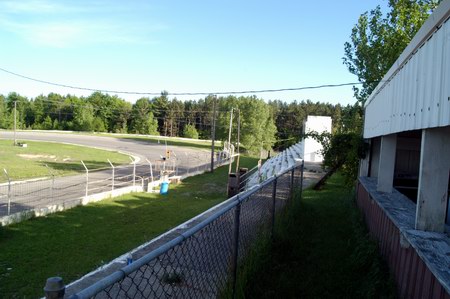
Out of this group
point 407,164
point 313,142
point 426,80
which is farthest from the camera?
point 313,142

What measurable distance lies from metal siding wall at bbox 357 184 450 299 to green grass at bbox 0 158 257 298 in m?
6.04

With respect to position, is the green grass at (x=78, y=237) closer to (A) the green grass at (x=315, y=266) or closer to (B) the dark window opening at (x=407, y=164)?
(A) the green grass at (x=315, y=266)

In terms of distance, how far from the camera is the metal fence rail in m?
2.56

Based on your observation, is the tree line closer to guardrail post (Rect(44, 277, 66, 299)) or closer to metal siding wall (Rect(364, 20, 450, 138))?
metal siding wall (Rect(364, 20, 450, 138))

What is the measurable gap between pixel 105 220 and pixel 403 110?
11447 mm

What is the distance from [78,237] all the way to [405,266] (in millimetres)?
9651

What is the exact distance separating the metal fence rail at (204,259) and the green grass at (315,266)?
10.7 inches

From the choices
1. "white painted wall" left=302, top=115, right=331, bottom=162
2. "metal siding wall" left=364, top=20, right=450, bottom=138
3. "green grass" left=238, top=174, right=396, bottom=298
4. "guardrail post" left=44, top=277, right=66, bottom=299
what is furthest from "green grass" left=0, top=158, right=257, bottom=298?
"white painted wall" left=302, top=115, right=331, bottom=162

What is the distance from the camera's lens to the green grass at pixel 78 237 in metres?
8.59

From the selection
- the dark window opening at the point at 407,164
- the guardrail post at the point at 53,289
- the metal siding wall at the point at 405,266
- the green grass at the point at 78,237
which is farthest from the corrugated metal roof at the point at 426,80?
the dark window opening at the point at 407,164

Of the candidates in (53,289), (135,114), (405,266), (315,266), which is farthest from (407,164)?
(135,114)

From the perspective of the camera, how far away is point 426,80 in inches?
186

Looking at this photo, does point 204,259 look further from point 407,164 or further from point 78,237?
point 407,164

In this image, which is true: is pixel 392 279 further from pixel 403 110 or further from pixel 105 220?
pixel 105 220
